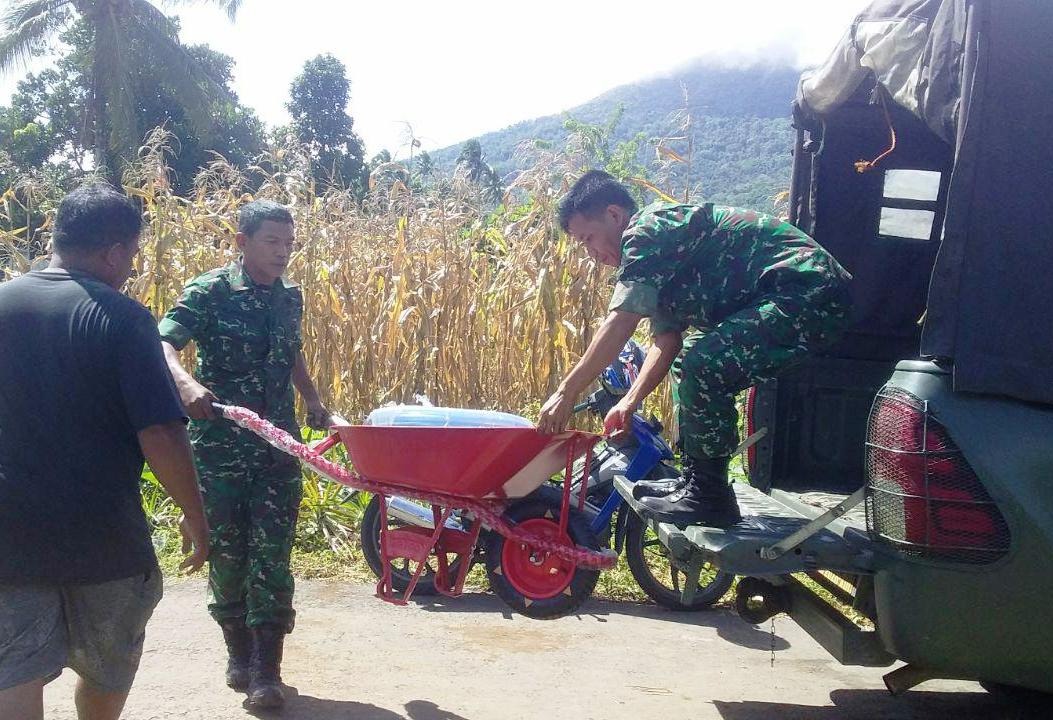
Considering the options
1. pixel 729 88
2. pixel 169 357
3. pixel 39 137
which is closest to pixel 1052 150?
pixel 169 357

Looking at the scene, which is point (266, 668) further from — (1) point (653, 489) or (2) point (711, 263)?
(2) point (711, 263)

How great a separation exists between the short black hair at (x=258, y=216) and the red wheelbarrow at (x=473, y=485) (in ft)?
2.61

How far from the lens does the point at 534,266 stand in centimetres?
748

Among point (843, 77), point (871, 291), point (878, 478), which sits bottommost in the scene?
point (878, 478)

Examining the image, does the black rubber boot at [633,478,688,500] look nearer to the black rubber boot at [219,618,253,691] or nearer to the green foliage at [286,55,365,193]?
the black rubber boot at [219,618,253,691]

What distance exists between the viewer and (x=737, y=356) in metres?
3.59

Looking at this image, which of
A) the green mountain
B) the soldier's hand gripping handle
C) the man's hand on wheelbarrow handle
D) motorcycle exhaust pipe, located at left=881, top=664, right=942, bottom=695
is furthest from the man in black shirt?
the green mountain

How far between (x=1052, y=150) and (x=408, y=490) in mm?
2464

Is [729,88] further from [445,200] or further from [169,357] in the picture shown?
[169,357]

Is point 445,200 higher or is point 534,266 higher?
point 445,200

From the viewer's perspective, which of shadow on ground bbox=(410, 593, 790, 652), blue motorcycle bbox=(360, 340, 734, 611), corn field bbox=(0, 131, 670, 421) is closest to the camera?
shadow on ground bbox=(410, 593, 790, 652)

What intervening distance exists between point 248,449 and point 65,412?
147 centimetres

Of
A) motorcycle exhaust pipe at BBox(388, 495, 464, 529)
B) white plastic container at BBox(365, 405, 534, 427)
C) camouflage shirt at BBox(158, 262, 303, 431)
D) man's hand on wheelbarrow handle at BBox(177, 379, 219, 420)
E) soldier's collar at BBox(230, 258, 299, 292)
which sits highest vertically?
soldier's collar at BBox(230, 258, 299, 292)

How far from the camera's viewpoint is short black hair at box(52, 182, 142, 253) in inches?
112
